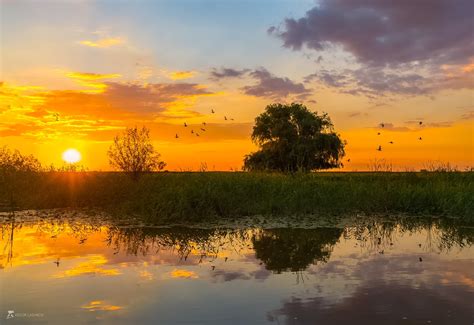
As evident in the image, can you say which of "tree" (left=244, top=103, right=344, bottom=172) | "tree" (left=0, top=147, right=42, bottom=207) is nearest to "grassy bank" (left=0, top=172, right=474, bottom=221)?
"tree" (left=0, top=147, right=42, bottom=207)

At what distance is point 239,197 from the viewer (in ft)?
60.1

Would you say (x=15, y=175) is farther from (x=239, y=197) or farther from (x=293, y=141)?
(x=293, y=141)

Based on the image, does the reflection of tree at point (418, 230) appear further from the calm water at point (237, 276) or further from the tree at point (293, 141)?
the tree at point (293, 141)

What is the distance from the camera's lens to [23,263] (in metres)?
10.0

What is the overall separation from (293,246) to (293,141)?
4271cm

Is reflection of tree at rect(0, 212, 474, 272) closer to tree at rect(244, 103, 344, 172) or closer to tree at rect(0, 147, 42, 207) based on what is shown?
tree at rect(0, 147, 42, 207)

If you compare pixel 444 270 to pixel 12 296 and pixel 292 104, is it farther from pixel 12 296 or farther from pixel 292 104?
pixel 292 104

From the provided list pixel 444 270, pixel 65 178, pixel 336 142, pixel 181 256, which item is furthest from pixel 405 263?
pixel 336 142

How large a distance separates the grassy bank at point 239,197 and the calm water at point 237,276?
254cm

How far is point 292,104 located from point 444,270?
48.9 metres

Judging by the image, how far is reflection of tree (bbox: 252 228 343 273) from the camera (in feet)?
32.9

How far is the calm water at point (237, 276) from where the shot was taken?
21.9 ft

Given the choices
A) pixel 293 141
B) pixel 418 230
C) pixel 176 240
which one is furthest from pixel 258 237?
pixel 293 141

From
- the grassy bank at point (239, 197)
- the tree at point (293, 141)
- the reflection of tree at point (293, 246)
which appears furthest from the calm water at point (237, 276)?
the tree at point (293, 141)
